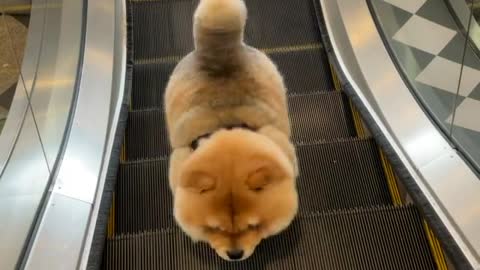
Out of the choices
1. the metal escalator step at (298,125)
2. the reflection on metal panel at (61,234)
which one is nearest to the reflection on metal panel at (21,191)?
the reflection on metal panel at (61,234)

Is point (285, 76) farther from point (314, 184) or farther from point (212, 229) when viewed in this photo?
point (212, 229)

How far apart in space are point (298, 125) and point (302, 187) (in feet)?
2.10

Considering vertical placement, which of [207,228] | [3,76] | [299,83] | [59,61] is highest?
[3,76]

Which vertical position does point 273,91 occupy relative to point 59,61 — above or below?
above

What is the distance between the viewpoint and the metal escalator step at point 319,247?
8.05 feet

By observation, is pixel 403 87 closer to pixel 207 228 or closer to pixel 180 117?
pixel 180 117

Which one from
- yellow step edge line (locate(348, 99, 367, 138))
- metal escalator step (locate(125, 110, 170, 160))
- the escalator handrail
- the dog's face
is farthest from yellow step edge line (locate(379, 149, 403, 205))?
metal escalator step (locate(125, 110, 170, 160))

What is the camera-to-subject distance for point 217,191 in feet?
6.63

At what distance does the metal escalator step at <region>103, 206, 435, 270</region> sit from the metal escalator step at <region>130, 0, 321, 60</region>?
1.98 metres

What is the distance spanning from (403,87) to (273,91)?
0.82 meters

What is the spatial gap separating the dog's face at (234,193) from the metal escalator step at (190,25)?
2147 mm

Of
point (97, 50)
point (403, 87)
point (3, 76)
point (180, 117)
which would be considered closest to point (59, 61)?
point (97, 50)

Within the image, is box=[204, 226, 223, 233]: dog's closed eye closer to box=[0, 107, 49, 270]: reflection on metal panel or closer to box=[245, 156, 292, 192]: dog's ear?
box=[245, 156, 292, 192]: dog's ear

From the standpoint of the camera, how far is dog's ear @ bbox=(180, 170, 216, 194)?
2.03 meters
